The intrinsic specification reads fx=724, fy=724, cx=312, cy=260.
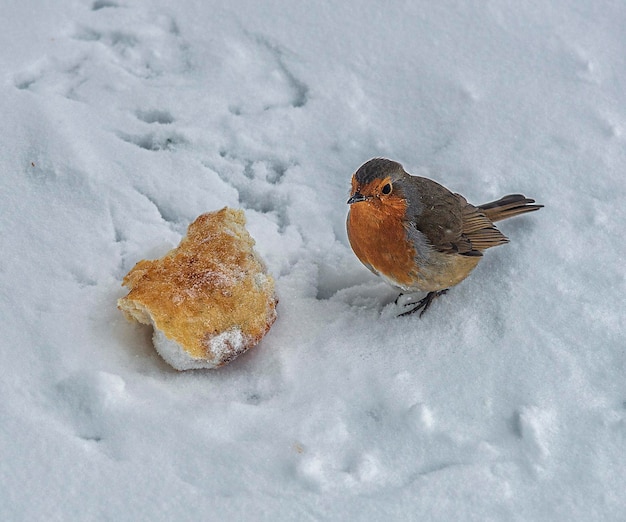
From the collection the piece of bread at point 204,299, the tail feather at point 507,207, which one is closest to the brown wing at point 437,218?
the tail feather at point 507,207

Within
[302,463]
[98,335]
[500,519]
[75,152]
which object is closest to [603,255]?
[500,519]

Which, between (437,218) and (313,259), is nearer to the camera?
(437,218)

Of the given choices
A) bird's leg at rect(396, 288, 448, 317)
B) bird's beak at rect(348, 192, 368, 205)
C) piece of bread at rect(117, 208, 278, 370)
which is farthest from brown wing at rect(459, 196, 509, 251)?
piece of bread at rect(117, 208, 278, 370)

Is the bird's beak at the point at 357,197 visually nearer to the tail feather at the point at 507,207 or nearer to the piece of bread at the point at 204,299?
the piece of bread at the point at 204,299

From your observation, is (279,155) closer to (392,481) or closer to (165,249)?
(165,249)

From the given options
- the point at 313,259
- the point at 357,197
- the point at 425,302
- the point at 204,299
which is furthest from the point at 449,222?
the point at 204,299

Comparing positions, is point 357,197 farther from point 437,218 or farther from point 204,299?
point 204,299

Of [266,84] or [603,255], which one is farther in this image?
[266,84]
